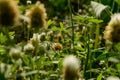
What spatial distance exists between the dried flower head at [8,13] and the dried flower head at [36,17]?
0.16 metres

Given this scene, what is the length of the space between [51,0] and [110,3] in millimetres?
3228

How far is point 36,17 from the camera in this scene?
1.77 m

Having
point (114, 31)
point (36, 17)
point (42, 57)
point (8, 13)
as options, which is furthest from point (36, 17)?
point (42, 57)

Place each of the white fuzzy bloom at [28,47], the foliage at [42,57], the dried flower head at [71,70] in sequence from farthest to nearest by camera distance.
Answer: the white fuzzy bloom at [28,47] < the foliage at [42,57] < the dried flower head at [71,70]

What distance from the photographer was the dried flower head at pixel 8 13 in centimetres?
157

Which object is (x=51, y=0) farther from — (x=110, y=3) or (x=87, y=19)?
(x=87, y=19)

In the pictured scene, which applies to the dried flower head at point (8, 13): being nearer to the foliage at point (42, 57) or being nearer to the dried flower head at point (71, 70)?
the foliage at point (42, 57)

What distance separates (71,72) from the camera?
1.56 metres

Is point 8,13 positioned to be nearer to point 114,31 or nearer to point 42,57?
point 114,31

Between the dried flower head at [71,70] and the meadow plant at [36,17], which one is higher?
the meadow plant at [36,17]

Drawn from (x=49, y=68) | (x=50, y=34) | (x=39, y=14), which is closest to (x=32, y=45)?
(x=39, y=14)

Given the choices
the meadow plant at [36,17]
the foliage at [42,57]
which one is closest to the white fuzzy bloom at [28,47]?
the foliage at [42,57]

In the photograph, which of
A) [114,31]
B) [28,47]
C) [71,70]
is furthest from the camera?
[28,47]

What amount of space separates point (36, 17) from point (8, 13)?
21 centimetres
